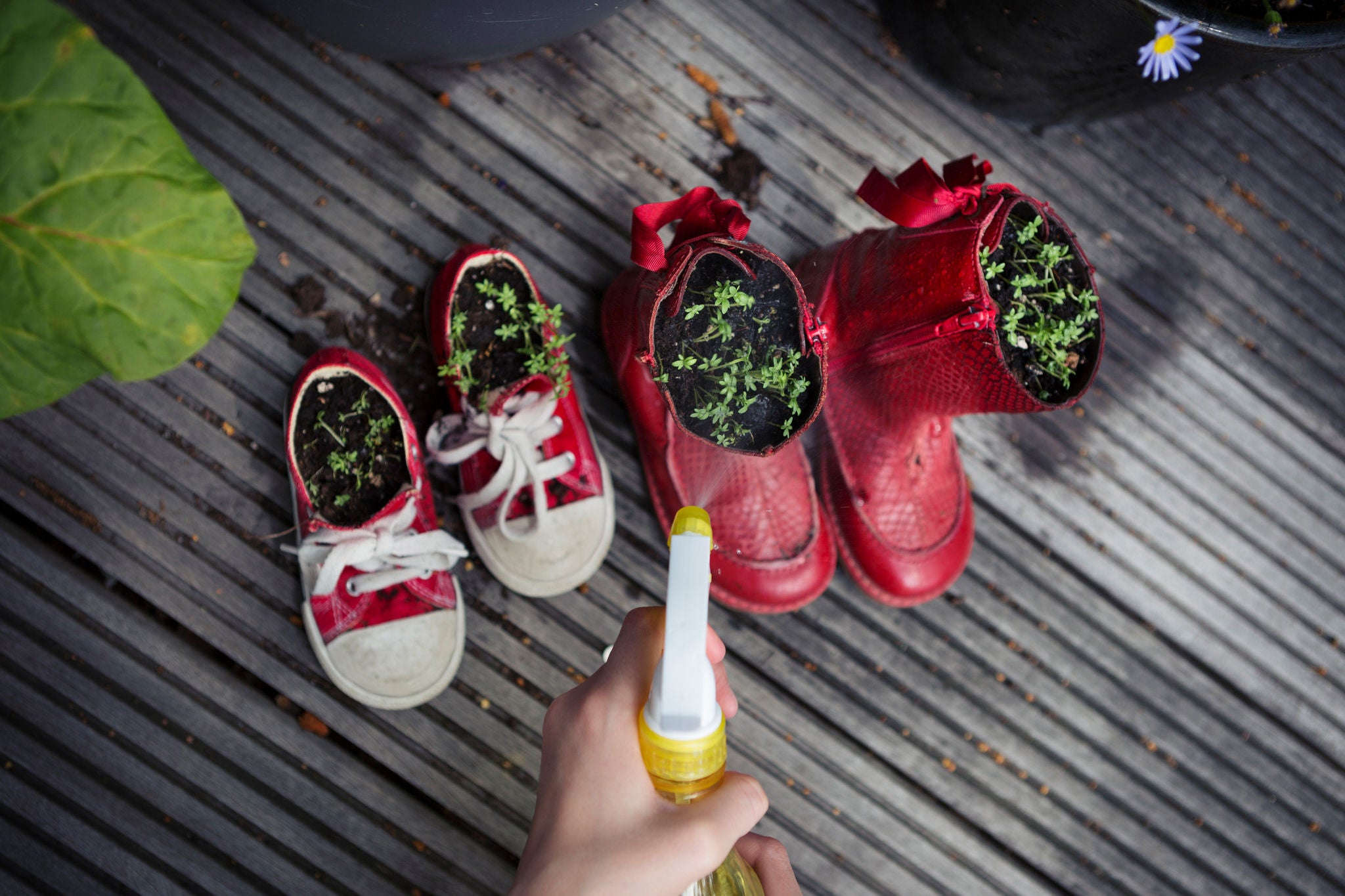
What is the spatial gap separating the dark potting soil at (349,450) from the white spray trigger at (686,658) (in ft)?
2.91

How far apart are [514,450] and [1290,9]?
5.37 ft

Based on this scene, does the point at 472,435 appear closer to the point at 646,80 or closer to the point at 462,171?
the point at 462,171

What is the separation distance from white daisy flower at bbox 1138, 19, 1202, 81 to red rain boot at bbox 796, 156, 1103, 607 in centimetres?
34

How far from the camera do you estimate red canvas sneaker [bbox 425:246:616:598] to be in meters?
1.58

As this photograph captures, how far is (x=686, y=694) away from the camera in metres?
0.88

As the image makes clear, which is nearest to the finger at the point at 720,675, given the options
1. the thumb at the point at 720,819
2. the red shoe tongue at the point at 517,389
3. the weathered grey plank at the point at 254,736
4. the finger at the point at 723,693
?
the finger at the point at 723,693

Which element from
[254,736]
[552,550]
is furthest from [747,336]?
[254,736]

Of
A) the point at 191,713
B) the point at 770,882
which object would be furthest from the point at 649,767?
the point at 191,713

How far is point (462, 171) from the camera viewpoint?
1734mm

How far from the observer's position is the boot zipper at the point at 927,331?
1237 millimetres

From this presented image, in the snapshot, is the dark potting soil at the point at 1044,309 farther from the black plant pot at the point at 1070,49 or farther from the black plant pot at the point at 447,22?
the black plant pot at the point at 447,22

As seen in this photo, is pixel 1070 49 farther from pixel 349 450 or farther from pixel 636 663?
pixel 349 450

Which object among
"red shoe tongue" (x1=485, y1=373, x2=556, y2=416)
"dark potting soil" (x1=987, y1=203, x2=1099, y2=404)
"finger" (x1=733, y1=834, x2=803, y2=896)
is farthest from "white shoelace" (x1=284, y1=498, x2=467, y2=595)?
"dark potting soil" (x1=987, y1=203, x2=1099, y2=404)

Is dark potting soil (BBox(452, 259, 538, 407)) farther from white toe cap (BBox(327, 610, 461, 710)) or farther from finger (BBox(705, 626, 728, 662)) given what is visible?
finger (BBox(705, 626, 728, 662))
